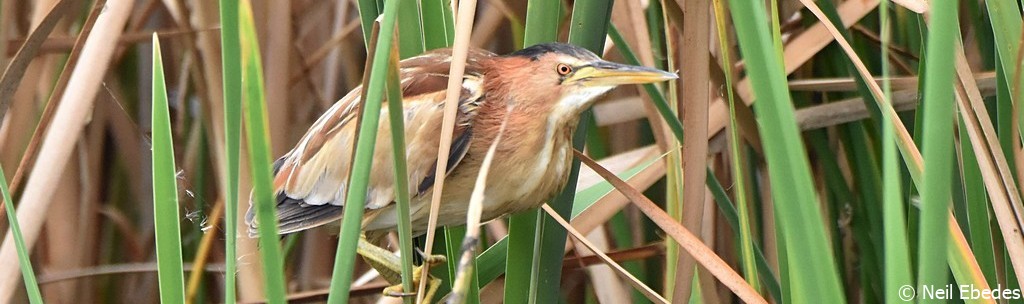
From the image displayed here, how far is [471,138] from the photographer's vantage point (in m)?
1.01

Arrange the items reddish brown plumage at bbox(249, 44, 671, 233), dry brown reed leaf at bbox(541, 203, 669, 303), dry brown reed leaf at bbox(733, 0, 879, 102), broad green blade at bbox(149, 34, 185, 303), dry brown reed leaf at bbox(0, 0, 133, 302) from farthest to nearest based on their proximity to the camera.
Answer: dry brown reed leaf at bbox(733, 0, 879, 102)
dry brown reed leaf at bbox(0, 0, 133, 302)
reddish brown plumage at bbox(249, 44, 671, 233)
dry brown reed leaf at bbox(541, 203, 669, 303)
broad green blade at bbox(149, 34, 185, 303)

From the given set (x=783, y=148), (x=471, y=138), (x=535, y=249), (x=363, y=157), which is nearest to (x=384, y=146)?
(x=471, y=138)

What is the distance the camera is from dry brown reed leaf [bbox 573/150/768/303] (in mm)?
742

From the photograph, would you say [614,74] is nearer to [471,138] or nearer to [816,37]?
[471,138]

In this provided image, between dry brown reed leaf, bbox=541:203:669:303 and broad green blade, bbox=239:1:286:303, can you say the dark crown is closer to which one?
dry brown reed leaf, bbox=541:203:669:303

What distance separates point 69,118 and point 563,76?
0.52 meters

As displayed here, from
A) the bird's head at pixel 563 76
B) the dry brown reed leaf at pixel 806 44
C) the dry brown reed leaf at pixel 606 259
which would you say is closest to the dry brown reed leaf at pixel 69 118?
the bird's head at pixel 563 76

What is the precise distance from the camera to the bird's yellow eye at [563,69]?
3.03 feet

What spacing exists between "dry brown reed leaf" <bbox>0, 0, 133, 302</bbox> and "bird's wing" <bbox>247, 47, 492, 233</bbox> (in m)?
0.21

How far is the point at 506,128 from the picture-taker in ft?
3.31

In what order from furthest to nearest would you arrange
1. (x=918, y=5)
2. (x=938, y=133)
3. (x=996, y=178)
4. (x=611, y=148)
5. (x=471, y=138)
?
(x=611, y=148)
(x=471, y=138)
(x=918, y=5)
(x=996, y=178)
(x=938, y=133)

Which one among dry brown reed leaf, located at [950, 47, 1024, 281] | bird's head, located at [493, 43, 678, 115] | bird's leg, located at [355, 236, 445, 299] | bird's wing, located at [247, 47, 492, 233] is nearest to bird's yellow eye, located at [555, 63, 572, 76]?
bird's head, located at [493, 43, 678, 115]

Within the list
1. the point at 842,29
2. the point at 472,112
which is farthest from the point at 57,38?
the point at 842,29

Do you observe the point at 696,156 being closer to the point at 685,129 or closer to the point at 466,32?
the point at 685,129
